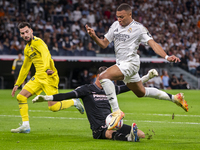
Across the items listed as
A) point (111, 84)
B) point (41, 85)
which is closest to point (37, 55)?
point (41, 85)

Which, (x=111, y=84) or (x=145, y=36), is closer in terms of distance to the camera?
(x=111, y=84)

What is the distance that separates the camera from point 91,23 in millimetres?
25719

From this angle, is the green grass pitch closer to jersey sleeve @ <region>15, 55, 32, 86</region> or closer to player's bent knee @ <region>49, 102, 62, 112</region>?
player's bent knee @ <region>49, 102, 62, 112</region>

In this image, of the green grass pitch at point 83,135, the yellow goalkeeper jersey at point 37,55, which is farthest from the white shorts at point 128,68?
the yellow goalkeeper jersey at point 37,55

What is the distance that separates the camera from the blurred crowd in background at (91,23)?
74.3 feet

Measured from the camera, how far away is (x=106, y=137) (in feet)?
20.7

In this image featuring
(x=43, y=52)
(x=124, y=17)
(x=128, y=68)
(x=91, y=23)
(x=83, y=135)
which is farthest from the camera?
(x=91, y=23)

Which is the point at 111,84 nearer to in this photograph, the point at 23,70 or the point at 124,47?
the point at 124,47

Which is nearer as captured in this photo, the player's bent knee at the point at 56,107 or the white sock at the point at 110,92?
the white sock at the point at 110,92

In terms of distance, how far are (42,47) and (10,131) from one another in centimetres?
198

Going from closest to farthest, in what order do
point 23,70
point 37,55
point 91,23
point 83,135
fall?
point 83,135, point 37,55, point 23,70, point 91,23

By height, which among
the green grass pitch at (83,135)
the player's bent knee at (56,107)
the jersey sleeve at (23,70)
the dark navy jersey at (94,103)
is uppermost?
the jersey sleeve at (23,70)

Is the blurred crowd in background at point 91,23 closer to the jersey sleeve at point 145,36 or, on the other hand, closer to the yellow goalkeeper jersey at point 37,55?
the yellow goalkeeper jersey at point 37,55

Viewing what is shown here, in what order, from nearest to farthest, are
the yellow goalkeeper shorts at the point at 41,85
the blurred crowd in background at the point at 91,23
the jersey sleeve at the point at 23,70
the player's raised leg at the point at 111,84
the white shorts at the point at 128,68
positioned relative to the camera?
the player's raised leg at the point at 111,84 → the white shorts at the point at 128,68 → the yellow goalkeeper shorts at the point at 41,85 → the jersey sleeve at the point at 23,70 → the blurred crowd in background at the point at 91,23
